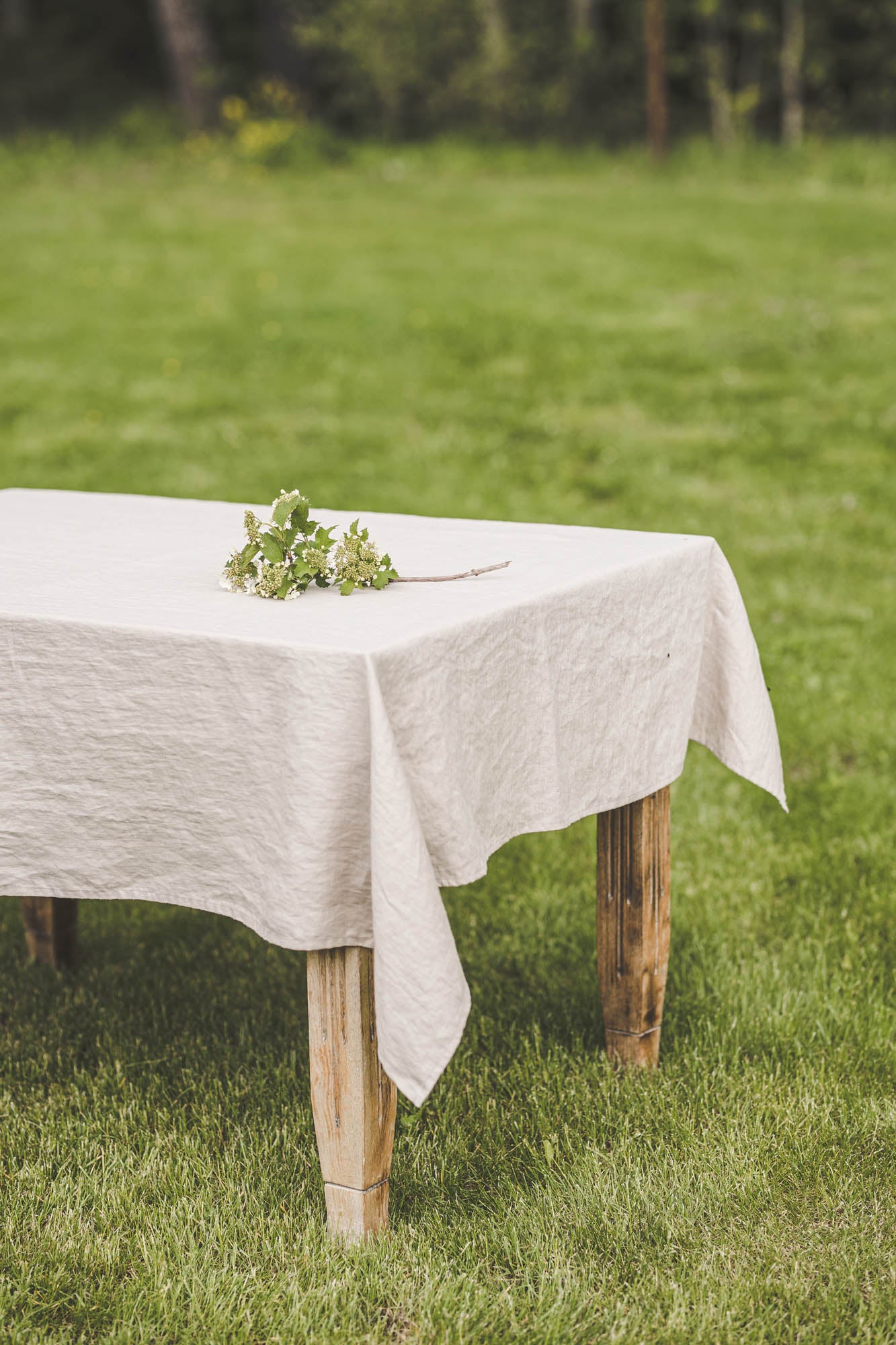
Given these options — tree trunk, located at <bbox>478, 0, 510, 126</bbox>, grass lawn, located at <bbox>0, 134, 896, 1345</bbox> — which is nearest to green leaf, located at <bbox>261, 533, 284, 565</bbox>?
grass lawn, located at <bbox>0, 134, 896, 1345</bbox>

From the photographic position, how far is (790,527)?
6309 millimetres

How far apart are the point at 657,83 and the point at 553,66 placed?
445cm

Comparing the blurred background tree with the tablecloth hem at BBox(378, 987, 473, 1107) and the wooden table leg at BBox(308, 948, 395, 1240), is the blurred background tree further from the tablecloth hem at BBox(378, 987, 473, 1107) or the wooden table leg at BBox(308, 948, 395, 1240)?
the tablecloth hem at BBox(378, 987, 473, 1107)

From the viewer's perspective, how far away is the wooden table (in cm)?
220

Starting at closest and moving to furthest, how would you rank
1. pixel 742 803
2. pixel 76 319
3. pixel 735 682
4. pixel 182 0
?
pixel 735 682 → pixel 742 803 → pixel 76 319 → pixel 182 0

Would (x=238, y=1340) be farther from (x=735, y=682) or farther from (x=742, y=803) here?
(x=742, y=803)

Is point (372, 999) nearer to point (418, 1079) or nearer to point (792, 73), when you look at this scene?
point (418, 1079)

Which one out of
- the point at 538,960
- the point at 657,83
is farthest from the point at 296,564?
the point at 657,83

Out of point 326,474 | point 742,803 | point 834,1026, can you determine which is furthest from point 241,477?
point 834,1026

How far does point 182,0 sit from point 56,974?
15401 millimetres

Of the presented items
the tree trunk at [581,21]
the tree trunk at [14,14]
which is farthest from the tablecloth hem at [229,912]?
the tree trunk at [14,14]

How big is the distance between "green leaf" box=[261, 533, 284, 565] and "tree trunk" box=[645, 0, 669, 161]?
1172 cm

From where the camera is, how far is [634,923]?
2.86 meters

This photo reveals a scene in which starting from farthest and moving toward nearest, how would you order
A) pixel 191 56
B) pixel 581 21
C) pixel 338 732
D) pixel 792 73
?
pixel 581 21 → pixel 191 56 → pixel 792 73 → pixel 338 732
